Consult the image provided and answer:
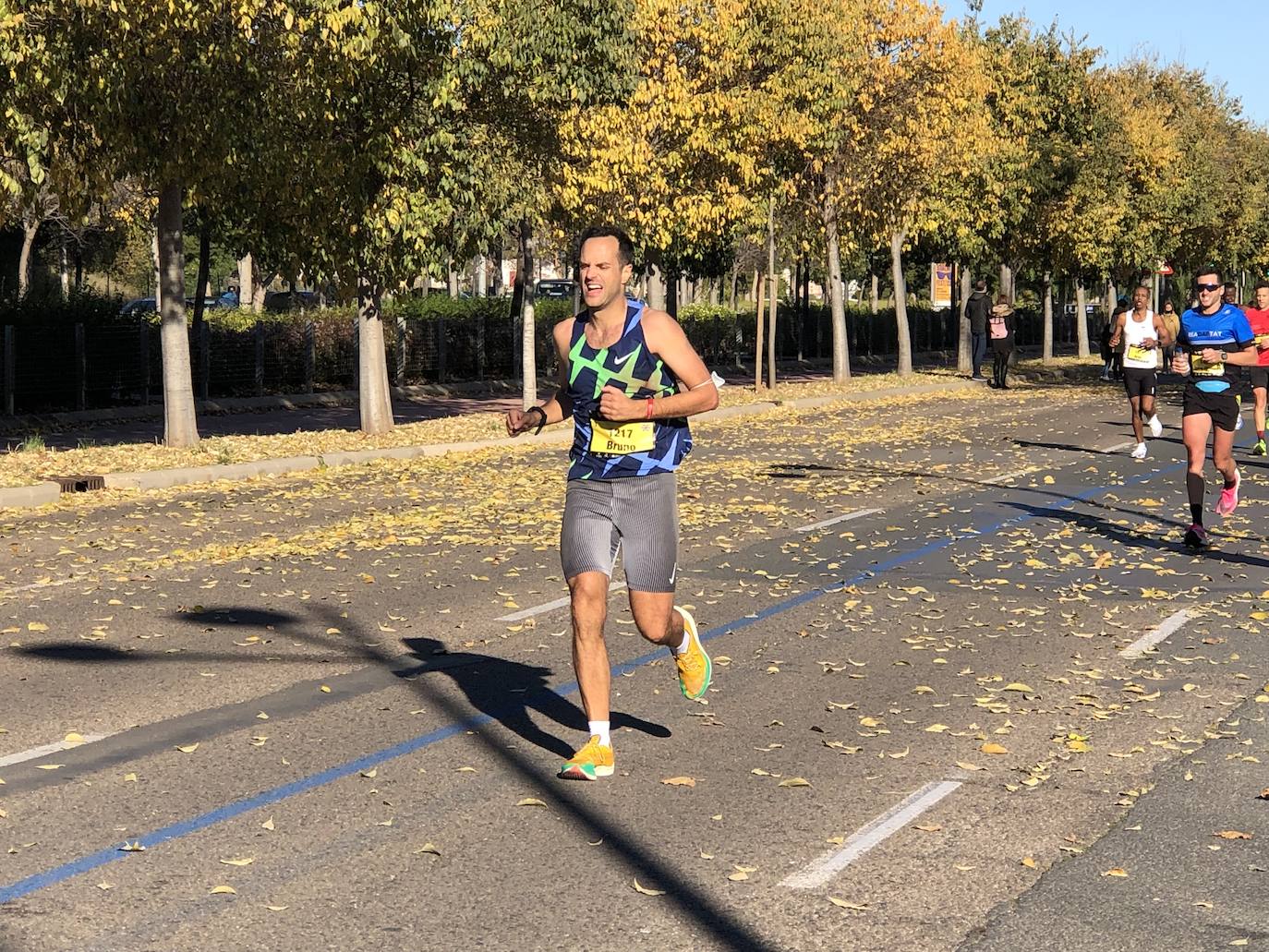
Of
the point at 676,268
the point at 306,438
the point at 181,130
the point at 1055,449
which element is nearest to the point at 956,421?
the point at 1055,449

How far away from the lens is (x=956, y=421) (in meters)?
27.9

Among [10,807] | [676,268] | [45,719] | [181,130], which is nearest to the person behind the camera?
[10,807]

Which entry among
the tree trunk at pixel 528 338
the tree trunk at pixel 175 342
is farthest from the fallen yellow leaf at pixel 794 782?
the tree trunk at pixel 528 338

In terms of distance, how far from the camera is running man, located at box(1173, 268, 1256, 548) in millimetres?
12891

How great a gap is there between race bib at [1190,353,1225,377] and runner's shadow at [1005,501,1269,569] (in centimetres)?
129

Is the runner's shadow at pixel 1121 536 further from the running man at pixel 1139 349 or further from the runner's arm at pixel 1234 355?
the running man at pixel 1139 349

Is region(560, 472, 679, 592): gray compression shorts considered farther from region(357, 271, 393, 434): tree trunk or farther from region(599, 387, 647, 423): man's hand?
region(357, 271, 393, 434): tree trunk

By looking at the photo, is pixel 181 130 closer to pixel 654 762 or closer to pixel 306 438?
pixel 306 438

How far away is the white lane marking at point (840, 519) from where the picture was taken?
46.8 feet

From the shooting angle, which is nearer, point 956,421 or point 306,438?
point 306,438

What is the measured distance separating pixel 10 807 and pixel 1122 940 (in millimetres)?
3795

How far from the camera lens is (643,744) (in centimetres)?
718

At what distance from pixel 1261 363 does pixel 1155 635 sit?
1077cm

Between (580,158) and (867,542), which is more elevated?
(580,158)
